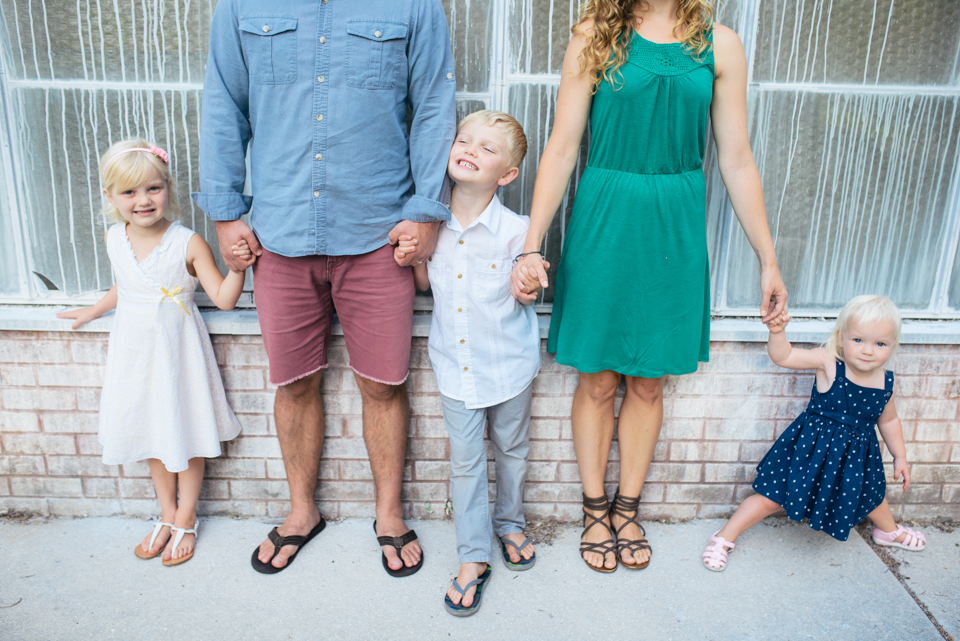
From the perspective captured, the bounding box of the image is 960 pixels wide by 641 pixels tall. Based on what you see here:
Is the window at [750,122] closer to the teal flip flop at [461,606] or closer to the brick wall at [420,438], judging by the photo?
the brick wall at [420,438]

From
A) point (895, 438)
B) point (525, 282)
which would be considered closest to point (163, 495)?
point (525, 282)

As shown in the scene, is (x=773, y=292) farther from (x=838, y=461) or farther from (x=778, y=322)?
(x=838, y=461)

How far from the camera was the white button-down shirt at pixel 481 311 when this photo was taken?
228 centimetres

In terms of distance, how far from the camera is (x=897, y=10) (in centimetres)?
246

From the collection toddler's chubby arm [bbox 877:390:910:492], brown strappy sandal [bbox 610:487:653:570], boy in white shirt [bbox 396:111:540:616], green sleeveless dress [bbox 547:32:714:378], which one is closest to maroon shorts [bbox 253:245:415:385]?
boy in white shirt [bbox 396:111:540:616]

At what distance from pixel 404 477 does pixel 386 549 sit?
325 mm

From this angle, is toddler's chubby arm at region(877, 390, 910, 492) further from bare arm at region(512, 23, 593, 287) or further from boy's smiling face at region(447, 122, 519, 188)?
boy's smiling face at region(447, 122, 519, 188)

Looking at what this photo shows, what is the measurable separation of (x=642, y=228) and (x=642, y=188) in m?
0.13

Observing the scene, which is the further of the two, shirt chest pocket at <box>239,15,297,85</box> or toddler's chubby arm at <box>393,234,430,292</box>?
toddler's chubby arm at <box>393,234,430,292</box>

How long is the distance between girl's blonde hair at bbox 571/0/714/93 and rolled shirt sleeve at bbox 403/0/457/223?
1.43 feet

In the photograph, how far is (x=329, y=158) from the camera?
2148 mm

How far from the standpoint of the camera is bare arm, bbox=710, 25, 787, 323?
214 centimetres

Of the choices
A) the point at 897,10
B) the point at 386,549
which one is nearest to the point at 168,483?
the point at 386,549

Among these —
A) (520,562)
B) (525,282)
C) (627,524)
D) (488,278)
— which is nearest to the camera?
(525,282)
